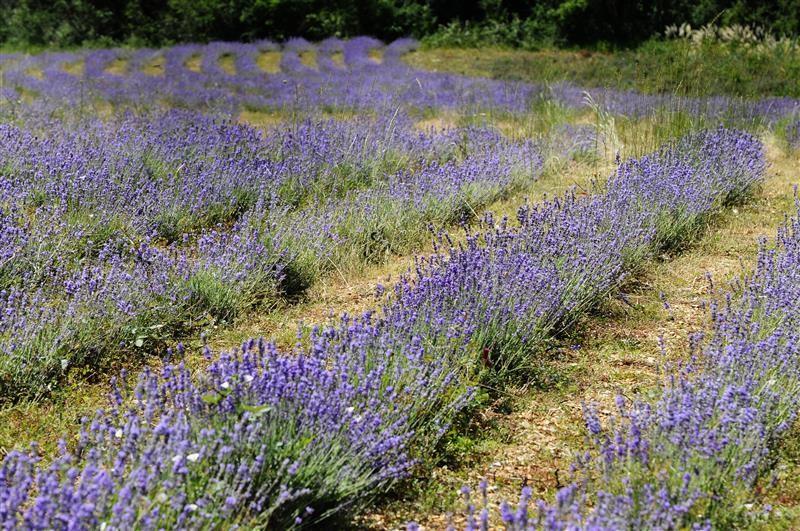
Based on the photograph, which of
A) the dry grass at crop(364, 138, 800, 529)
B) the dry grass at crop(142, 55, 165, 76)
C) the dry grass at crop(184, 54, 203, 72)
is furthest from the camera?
the dry grass at crop(184, 54, 203, 72)

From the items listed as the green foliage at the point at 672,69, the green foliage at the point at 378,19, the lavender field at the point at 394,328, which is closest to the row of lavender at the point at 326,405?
the lavender field at the point at 394,328

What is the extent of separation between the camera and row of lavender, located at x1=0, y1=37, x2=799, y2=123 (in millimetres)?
8297

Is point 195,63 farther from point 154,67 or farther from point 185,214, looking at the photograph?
point 185,214

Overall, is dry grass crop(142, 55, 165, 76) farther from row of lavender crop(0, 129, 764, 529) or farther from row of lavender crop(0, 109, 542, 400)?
row of lavender crop(0, 129, 764, 529)

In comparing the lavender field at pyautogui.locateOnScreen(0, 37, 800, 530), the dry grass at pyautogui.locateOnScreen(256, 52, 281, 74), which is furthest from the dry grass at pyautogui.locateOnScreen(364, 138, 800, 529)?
the dry grass at pyautogui.locateOnScreen(256, 52, 281, 74)

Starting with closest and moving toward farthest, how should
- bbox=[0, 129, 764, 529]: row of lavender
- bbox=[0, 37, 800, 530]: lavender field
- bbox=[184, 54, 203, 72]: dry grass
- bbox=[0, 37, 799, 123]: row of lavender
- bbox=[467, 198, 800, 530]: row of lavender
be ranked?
bbox=[0, 129, 764, 529]: row of lavender, bbox=[467, 198, 800, 530]: row of lavender, bbox=[0, 37, 800, 530]: lavender field, bbox=[0, 37, 799, 123]: row of lavender, bbox=[184, 54, 203, 72]: dry grass

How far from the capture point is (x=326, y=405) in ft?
7.41

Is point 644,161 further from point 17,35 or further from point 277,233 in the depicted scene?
point 17,35

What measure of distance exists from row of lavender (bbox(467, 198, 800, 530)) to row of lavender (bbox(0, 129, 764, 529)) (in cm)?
47

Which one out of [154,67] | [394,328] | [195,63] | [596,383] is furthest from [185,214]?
[195,63]

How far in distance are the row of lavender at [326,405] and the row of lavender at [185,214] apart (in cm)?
51

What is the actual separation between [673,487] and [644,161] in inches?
150

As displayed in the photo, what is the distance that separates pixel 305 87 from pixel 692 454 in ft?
31.2

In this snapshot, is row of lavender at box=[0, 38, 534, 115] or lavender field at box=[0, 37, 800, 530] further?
row of lavender at box=[0, 38, 534, 115]
